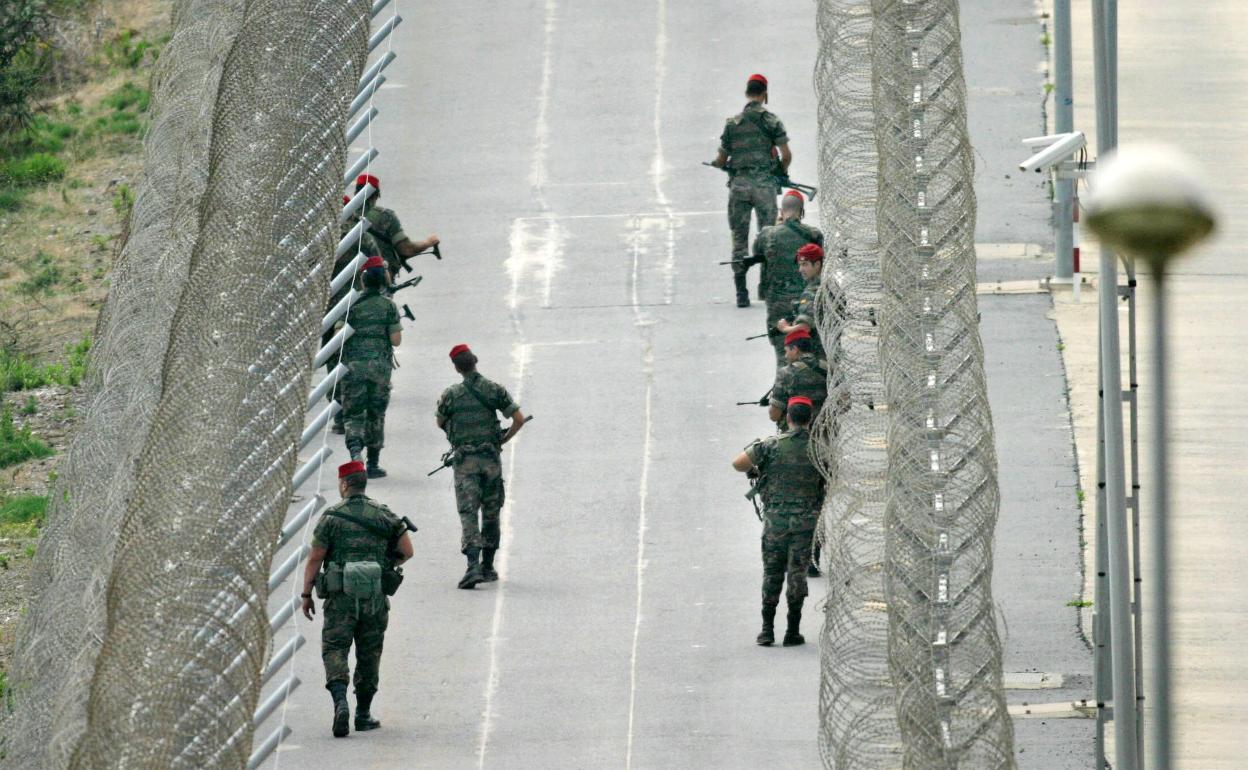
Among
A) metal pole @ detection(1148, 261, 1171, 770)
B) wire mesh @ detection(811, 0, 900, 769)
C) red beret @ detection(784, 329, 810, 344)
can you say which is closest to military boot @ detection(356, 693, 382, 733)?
wire mesh @ detection(811, 0, 900, 769)

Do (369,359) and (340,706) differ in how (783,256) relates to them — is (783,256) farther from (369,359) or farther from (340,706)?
(340,706)

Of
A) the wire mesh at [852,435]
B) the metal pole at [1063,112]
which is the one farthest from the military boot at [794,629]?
the metal pole at [1063,112]

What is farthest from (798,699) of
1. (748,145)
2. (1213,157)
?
(1213,157)

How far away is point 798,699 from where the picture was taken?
13758mm

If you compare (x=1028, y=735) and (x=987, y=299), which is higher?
(x=987, y=299)

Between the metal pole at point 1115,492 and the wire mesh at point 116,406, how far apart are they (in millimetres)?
4748

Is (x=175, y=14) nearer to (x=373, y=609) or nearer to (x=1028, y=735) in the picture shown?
(x=373, y=609)

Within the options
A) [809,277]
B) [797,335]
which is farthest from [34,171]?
[797,335]

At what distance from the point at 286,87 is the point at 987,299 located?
25.6 ft

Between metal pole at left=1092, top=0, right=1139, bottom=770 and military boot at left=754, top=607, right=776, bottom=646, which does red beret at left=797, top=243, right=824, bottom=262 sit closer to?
military boot at left=754, top=607, right=776, bottom=646

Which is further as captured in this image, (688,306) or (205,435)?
(688,306)

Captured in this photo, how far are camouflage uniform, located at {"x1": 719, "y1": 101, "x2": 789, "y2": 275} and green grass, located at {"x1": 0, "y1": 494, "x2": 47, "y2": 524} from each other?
5.84 metres

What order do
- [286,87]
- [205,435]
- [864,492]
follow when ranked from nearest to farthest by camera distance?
[205,435] → [864,492] → [286,87]

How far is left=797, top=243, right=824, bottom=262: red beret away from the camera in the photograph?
55.1 ft
